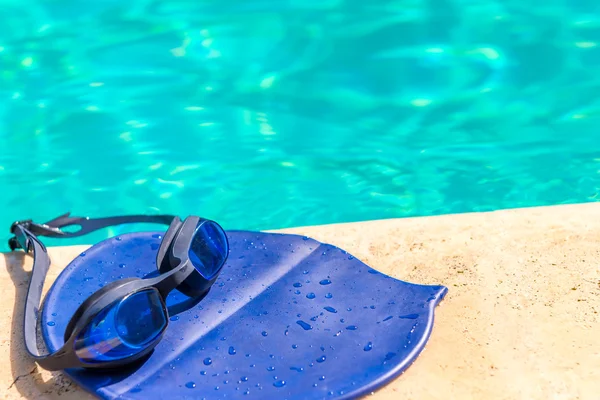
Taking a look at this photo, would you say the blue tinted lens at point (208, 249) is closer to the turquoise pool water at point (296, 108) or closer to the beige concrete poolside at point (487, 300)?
the beige concrete poolside at point (487, 300)

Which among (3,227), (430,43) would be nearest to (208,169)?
(3,227)

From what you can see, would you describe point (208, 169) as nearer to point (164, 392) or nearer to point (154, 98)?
point (154, 98)

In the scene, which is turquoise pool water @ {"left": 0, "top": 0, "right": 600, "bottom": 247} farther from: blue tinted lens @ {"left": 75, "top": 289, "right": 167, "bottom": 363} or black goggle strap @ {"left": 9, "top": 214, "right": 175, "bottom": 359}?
blue tinted lens @ {"left": 75, "top": 289, "right": 167, "bottom": 363}

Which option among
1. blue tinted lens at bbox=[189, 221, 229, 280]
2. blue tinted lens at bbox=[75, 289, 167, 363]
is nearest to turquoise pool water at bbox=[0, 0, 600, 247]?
blue tinted lens at bbox=[189, 221, 229, 280]

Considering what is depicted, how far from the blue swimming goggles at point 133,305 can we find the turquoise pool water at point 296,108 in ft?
4.39

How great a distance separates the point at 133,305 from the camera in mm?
1656

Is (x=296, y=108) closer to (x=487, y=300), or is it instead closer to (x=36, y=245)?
(x=36, y=245)

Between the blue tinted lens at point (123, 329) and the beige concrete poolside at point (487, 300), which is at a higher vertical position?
the blue tinted lens at point (123, 329)

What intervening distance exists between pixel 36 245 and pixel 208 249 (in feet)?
1.85

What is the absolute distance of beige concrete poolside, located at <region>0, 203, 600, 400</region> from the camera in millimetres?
1694

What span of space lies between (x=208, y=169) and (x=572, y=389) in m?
2.23

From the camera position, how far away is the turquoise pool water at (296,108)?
3.41m

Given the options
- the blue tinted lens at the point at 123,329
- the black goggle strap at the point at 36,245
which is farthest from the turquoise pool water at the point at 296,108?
the blue tinted lens at the point at 123,329

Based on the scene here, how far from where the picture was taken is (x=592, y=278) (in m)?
2.05
